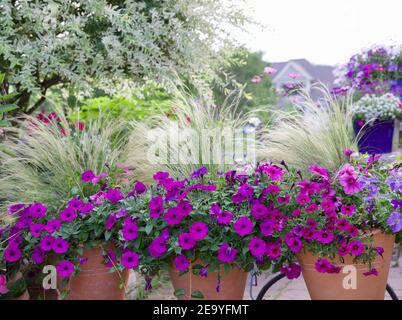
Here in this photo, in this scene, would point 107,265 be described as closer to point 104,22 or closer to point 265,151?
point 265,151

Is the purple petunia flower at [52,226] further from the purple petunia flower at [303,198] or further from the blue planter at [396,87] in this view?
the blue planter at [396,87]

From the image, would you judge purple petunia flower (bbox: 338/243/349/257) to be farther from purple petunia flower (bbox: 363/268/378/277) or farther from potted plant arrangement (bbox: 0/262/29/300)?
potted plant arrangement (bbox: 0/262/29/300)

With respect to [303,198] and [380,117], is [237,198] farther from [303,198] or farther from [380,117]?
[380,117]

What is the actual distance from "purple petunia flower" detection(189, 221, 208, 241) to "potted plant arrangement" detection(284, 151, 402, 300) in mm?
295

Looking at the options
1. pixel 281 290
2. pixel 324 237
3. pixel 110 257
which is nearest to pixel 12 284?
pixel 110 257

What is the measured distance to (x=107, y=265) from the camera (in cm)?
222

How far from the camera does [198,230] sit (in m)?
2.01

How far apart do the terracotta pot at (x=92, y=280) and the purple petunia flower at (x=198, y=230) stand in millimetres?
422

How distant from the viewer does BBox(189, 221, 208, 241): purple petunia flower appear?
6.52 ft

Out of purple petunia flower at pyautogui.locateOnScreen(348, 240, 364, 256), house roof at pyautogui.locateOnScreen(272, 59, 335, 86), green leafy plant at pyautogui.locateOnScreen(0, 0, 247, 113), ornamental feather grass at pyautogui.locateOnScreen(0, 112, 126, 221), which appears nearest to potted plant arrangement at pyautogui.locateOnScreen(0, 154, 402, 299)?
purple petunia flower at pyautogui.locateOnScreen(348, 240, 364, 256)

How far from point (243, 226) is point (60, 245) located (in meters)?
0.71

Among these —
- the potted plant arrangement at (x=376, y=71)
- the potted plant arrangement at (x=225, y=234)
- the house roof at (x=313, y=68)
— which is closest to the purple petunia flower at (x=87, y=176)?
the potted plant arrangement at (x=225, y=234)
